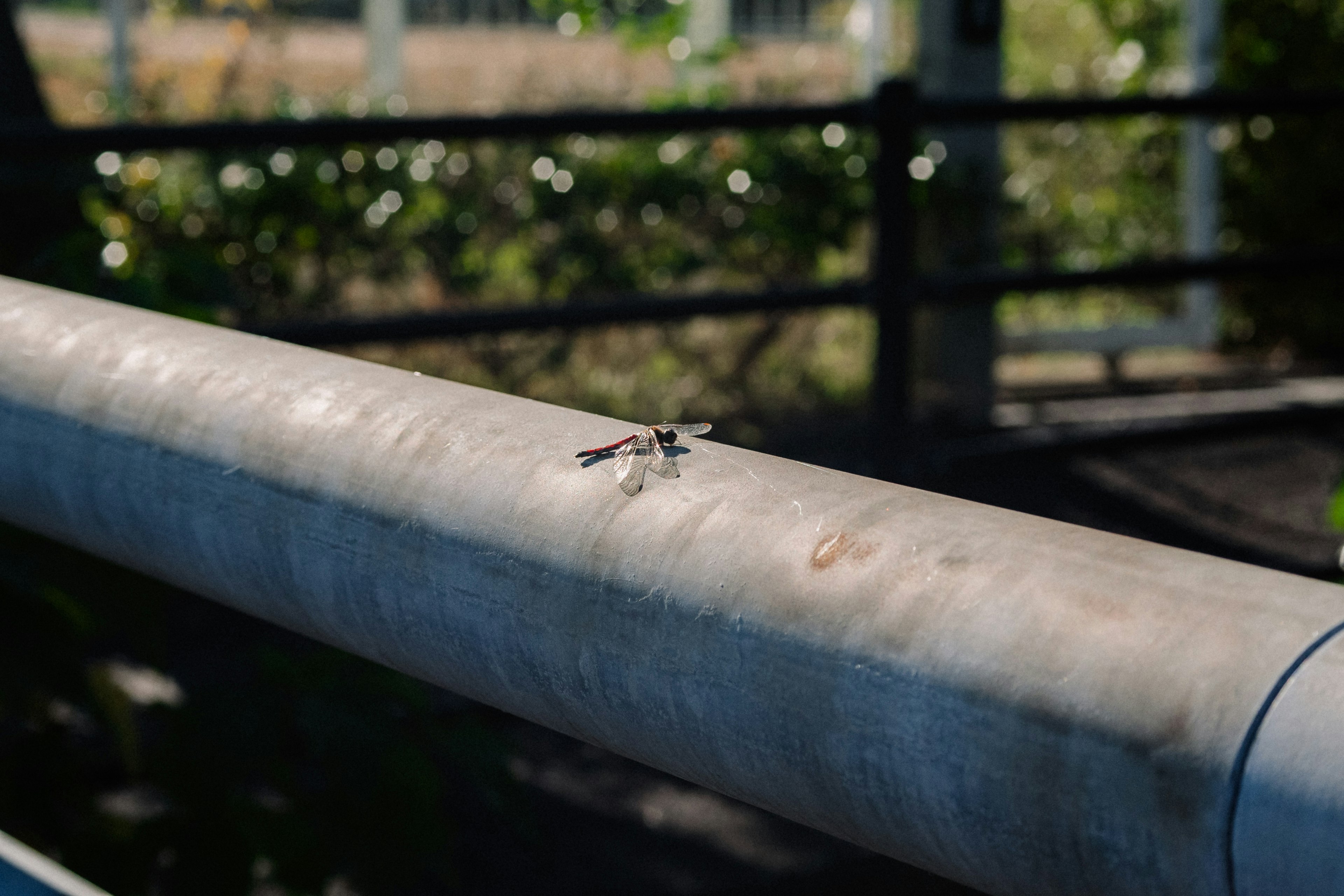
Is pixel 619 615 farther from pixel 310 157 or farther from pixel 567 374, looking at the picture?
pixel 567 374

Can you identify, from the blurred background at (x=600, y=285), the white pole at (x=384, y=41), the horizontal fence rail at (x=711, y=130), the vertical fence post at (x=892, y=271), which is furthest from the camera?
the white pole at (x=384, y=41)

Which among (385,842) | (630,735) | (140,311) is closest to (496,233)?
(385,842)

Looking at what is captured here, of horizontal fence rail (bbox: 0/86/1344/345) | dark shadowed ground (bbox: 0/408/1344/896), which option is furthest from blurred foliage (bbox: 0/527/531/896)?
horizontal fence rail (bbox: 0/86/1344/345)

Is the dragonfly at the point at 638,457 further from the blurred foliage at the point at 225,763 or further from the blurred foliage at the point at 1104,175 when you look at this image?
Answer: the blurred foliage at the point at 1104,175

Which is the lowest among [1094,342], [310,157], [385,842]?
[1094,342]

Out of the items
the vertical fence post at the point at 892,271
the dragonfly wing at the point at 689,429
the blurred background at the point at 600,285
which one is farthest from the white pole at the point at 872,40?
the dragonfly wing at the point at 689,429

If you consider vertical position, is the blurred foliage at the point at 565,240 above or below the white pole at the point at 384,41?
below

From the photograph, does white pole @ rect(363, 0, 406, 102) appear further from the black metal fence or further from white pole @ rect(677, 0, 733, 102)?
the black metal fence
